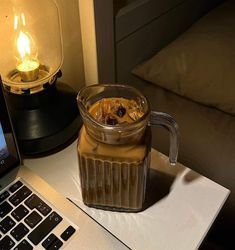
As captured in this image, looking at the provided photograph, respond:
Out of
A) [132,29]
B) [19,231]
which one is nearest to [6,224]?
[19,231]

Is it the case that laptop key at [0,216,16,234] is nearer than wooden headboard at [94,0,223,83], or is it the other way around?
laptop key at [0,216,16,234]

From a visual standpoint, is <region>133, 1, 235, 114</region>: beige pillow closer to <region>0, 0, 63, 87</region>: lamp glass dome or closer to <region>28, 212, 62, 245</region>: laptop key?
<region>0, 0, 63, 87</region>: lamp glass dome

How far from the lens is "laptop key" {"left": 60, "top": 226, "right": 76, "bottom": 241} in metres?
0.51

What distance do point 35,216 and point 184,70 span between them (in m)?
0.53

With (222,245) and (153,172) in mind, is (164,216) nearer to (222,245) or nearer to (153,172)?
(153,172)

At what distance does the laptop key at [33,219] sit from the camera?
0.52 meters

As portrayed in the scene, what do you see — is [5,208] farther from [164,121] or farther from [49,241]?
[164,121]

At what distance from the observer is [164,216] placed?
1.83 ft

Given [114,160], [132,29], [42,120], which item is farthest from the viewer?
[132,29]

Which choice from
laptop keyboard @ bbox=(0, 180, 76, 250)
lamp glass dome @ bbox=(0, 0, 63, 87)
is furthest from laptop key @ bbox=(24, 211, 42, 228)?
lamp glass dome @ bbox=(0, 0, 63, 87)

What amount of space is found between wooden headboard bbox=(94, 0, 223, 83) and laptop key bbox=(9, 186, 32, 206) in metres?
0.33

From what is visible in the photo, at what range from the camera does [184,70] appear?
0.89 metres

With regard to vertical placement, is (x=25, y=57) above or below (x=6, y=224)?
above

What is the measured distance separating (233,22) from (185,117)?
0.37 metres
